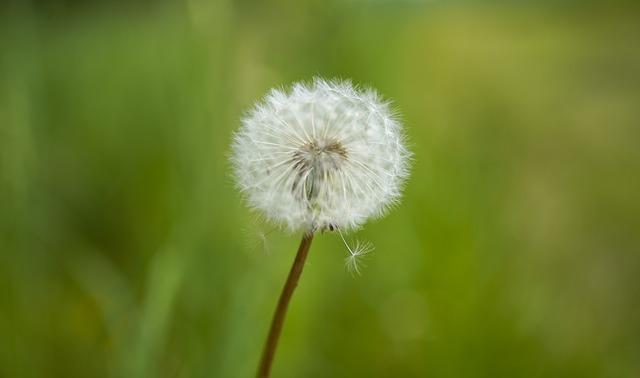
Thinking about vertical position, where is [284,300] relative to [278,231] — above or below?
below

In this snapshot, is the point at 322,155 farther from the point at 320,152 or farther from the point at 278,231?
the point at 278,231

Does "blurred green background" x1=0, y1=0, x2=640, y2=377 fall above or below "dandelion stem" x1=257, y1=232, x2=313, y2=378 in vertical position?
above

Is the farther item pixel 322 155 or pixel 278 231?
pixel 278 231

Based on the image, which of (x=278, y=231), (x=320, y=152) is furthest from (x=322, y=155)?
(x=278, y=231)

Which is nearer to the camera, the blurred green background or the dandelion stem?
the dandelion stem

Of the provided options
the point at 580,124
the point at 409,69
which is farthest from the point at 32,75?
the point at 580,124
